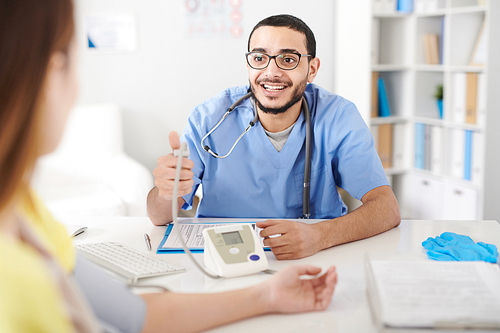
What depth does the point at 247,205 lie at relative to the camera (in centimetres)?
160

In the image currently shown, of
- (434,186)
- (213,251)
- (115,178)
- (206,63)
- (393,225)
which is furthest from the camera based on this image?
(206,63)

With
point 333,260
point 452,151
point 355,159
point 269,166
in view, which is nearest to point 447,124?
point 452,151

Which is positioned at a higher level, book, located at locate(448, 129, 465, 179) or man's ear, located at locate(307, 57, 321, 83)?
man's ear, located at locate(307, 57, 321, 83)

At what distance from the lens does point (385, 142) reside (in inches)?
128

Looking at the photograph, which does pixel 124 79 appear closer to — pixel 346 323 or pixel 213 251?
pixel 213 251

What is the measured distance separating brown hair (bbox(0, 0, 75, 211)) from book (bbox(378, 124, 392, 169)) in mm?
2974

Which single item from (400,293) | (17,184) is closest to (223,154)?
(400,293)

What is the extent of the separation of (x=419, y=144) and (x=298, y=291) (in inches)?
101

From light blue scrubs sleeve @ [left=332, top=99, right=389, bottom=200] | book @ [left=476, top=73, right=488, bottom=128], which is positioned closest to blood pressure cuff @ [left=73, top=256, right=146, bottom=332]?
light blue scrubs sleeve @ [left=332, top=99, right=389, bottom=200]

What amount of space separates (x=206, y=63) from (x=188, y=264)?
8.01 feet

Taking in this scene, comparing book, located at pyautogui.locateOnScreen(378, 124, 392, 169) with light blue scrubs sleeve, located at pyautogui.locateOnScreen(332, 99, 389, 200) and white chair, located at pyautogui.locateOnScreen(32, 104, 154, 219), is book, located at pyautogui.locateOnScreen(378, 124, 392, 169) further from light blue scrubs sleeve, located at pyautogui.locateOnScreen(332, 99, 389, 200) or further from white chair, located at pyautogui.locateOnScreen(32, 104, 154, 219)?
light blue scrubs sleeve, located at pyautogui.locateOnScreen(332, 99, 389, 200)

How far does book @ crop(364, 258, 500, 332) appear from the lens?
722mm

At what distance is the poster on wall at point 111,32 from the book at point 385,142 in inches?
70.3

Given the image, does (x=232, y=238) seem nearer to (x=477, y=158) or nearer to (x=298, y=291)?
(x=298, y=291)
